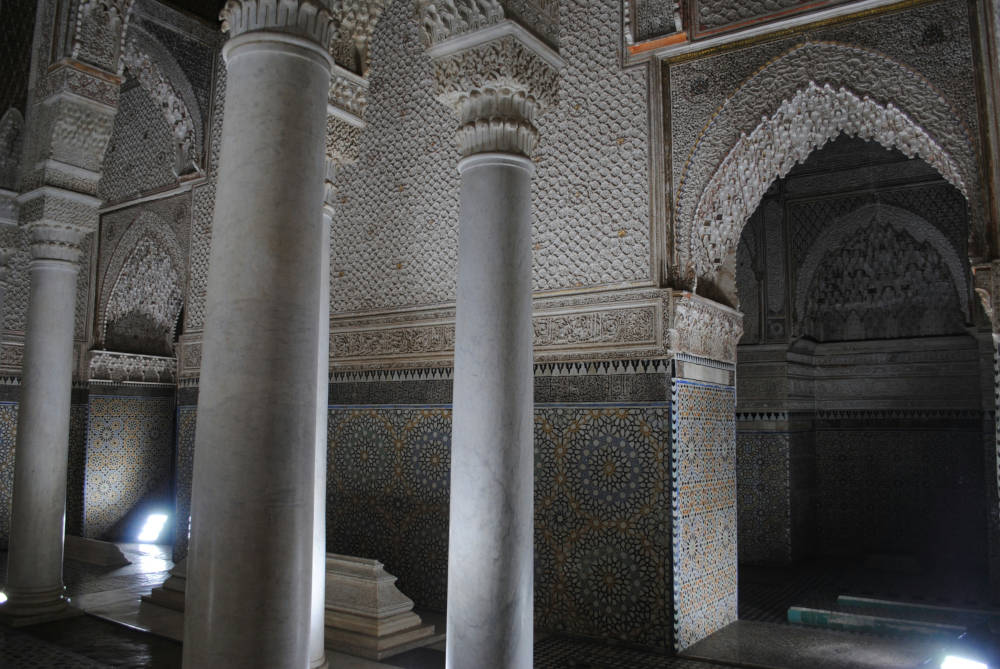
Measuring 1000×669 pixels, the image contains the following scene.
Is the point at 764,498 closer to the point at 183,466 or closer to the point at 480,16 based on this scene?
the point at 183,466

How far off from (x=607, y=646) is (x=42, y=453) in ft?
11.0

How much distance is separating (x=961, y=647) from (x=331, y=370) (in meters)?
4.13

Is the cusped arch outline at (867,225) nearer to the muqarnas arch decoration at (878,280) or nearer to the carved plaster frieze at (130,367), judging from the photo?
the muqarnas arch decoration at (878,280)

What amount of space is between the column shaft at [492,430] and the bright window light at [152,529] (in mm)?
6354

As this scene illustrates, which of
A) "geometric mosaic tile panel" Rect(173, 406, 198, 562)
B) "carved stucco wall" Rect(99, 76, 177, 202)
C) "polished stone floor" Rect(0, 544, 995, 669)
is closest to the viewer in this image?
"polished stone floor" Rect(0, 544, 995, 669)

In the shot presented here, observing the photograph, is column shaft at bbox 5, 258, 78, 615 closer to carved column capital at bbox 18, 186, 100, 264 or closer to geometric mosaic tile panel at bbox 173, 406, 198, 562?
carved column capital at bbox 18, 186, 100, 264

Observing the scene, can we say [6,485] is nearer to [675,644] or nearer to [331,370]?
[331,370]

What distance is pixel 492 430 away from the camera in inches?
103

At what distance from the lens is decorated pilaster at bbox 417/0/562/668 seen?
2.57m

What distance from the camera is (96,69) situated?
473 centimetres

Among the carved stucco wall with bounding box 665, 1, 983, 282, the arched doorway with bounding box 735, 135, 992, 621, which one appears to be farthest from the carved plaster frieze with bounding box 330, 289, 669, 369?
the arched doorway with bounding box 735, 135, 992, 621

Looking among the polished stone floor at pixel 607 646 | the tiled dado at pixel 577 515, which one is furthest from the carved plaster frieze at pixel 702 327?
the polished stone floor at pixel 607 646

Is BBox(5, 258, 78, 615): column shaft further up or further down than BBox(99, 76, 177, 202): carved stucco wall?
further down

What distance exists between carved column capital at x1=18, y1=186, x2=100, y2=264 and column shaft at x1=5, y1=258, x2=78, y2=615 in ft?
0.25
